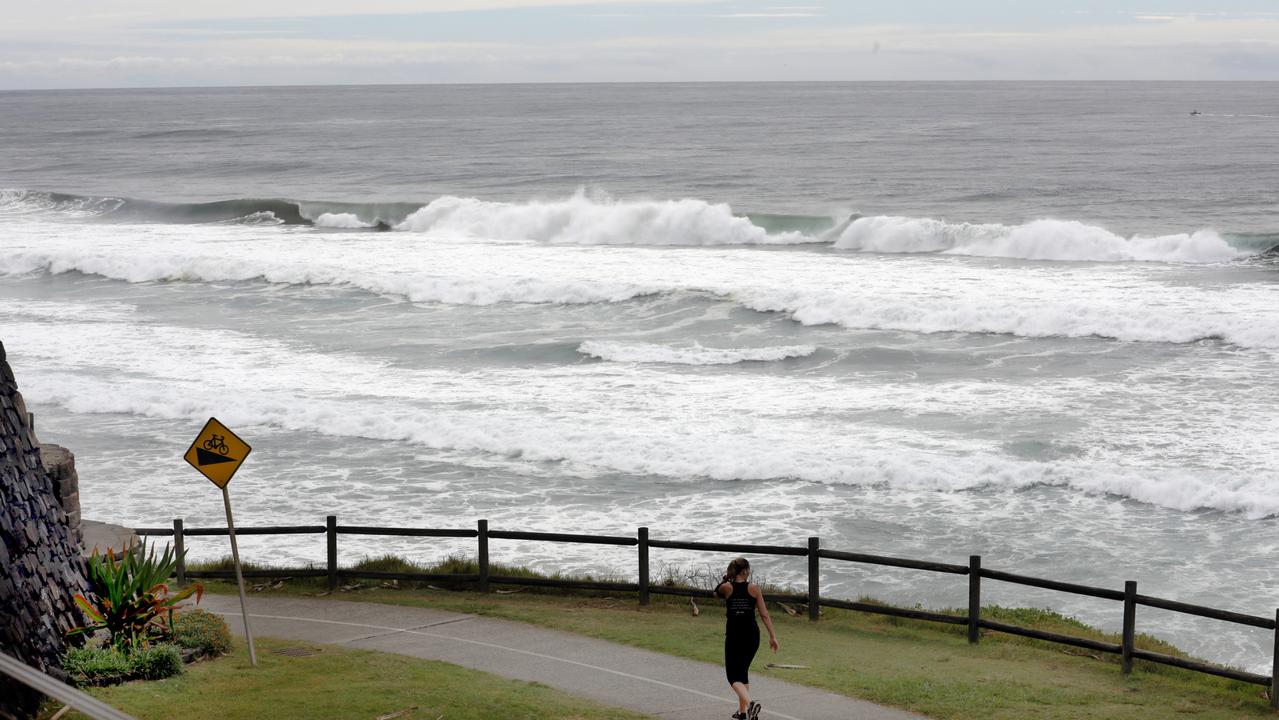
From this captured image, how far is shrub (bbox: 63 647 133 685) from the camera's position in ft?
33.9

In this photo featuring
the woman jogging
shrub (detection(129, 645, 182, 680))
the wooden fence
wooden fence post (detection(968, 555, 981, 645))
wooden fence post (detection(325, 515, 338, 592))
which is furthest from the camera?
wooden fence post (detection(325, 515, 338, 592))

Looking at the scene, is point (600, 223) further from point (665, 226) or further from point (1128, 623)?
point (1128, 623)

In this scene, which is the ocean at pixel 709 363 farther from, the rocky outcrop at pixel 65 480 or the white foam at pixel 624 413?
the rocky outcrop at pixel 65 480

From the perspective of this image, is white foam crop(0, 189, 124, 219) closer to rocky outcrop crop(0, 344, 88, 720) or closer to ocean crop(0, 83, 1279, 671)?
ocean crop(0, 83, 1279, 671)

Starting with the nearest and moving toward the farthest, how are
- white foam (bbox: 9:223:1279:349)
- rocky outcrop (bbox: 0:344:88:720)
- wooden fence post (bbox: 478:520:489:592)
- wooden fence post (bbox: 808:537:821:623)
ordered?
rocky outcrop (bbox: 0:344:88:720), wooden fence post (bbox: 808:537:821:623), wooden fence post (bbox: 478:520:489:592), white foam (bbox: 9:223:1279:349)

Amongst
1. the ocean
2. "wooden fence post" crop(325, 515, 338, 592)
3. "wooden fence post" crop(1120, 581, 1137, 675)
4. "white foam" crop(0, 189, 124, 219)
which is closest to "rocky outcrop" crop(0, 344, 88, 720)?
"wooden fence post" crop(325, 515, 338, 592)

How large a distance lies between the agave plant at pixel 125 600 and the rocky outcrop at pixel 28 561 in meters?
0.34

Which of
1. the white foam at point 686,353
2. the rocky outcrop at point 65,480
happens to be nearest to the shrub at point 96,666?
the rocky outcrop at point 65,480

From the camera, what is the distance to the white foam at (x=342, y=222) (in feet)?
208

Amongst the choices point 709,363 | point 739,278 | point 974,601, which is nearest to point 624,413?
point 709,363

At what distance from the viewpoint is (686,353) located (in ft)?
108

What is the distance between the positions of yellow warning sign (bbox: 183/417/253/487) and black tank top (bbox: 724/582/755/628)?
477cm

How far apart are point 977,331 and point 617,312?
1103 centimetres

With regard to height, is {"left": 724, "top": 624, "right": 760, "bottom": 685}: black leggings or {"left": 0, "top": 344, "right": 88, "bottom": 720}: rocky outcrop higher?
{"left": 0, "top": 344, "right": 88, "bottom": 720}: rocky outcrop
